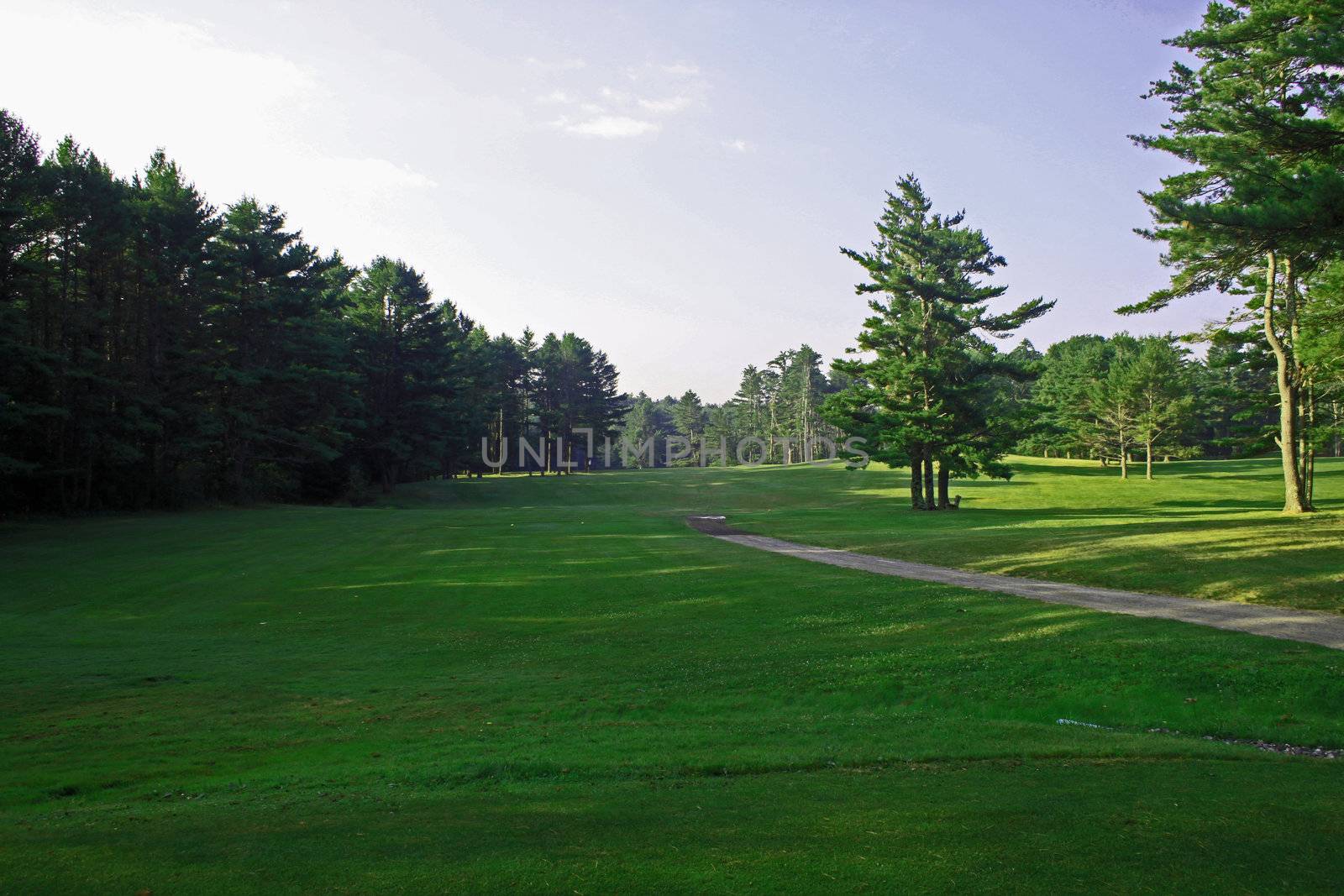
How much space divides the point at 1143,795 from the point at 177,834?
265 inches

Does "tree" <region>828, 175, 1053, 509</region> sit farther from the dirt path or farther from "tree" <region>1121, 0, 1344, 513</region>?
the dirt path

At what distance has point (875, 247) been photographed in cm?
4484

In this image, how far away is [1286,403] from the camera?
2919 centimetres

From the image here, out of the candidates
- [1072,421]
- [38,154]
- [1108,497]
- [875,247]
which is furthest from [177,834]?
[1072,421]

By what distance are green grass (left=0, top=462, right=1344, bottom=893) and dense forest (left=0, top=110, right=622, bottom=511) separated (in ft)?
44.4

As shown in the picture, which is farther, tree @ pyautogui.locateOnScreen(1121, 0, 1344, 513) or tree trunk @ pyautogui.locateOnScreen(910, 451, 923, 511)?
tree trunk @ pyautogui.locateOnScreen(910, 451, 923, 511)

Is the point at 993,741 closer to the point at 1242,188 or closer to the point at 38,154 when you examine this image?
Answer: the point at 1242,188

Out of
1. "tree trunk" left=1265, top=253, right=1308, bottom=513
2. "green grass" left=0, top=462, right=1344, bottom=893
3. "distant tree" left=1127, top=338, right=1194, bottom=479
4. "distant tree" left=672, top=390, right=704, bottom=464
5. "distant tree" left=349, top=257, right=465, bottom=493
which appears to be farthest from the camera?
"distant tree" left=672, top=390, right=704, bottom=464

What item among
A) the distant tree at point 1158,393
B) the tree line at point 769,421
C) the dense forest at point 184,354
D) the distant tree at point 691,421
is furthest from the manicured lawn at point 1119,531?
the distant tree at point 691,421

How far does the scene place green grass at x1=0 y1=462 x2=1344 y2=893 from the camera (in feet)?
15.5

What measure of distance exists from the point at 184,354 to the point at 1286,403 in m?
48.8

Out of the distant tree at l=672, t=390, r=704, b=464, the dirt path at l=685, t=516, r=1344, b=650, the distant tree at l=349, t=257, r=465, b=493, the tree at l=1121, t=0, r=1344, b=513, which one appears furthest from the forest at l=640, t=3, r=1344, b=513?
the distant tree at l=672, t=390, r=704, b=464

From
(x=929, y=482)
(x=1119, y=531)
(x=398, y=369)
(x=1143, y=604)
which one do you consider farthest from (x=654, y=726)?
(x=398, y=369)

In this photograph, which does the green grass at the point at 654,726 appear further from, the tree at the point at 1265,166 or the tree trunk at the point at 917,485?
the tree trunk at the point at 917,485
